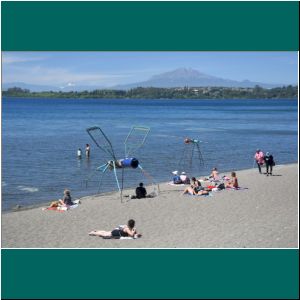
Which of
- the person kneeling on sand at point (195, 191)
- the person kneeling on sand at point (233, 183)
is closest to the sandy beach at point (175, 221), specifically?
the person kneeling on sand at point (195, 191)

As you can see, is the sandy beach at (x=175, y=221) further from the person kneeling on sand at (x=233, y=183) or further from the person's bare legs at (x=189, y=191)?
the person kneeling on sand at (x=233, y=183)

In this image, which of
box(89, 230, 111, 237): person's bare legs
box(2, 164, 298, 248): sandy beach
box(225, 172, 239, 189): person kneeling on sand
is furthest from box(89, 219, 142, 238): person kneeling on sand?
box(225, 172, 239, 189): person kneeling on sand

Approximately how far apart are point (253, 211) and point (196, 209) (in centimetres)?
161

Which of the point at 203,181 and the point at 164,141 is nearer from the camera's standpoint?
the point at 203,181

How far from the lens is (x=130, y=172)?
1022 inches

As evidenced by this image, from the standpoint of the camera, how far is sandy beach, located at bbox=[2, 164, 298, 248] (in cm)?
1185

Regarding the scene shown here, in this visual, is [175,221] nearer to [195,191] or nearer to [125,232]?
[125,232]

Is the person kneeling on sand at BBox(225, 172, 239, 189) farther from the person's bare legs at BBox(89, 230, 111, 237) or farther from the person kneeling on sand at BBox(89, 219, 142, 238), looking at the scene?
the person's bare legs at BBox(89, 230, 111, 237)

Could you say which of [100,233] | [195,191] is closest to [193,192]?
[195,191]

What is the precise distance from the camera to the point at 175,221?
552 inches

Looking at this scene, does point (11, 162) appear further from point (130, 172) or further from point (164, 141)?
point (164, 141)

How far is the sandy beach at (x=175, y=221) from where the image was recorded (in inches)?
467

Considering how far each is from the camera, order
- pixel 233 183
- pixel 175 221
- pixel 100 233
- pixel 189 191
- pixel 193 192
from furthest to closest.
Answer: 1. pixel 233 183
2. pixel 189 191
3. pixel 193 192
4. pixel 175 221
5. pixel 100 233

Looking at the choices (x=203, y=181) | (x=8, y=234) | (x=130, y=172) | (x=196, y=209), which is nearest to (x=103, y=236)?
(x=8, y=234)
